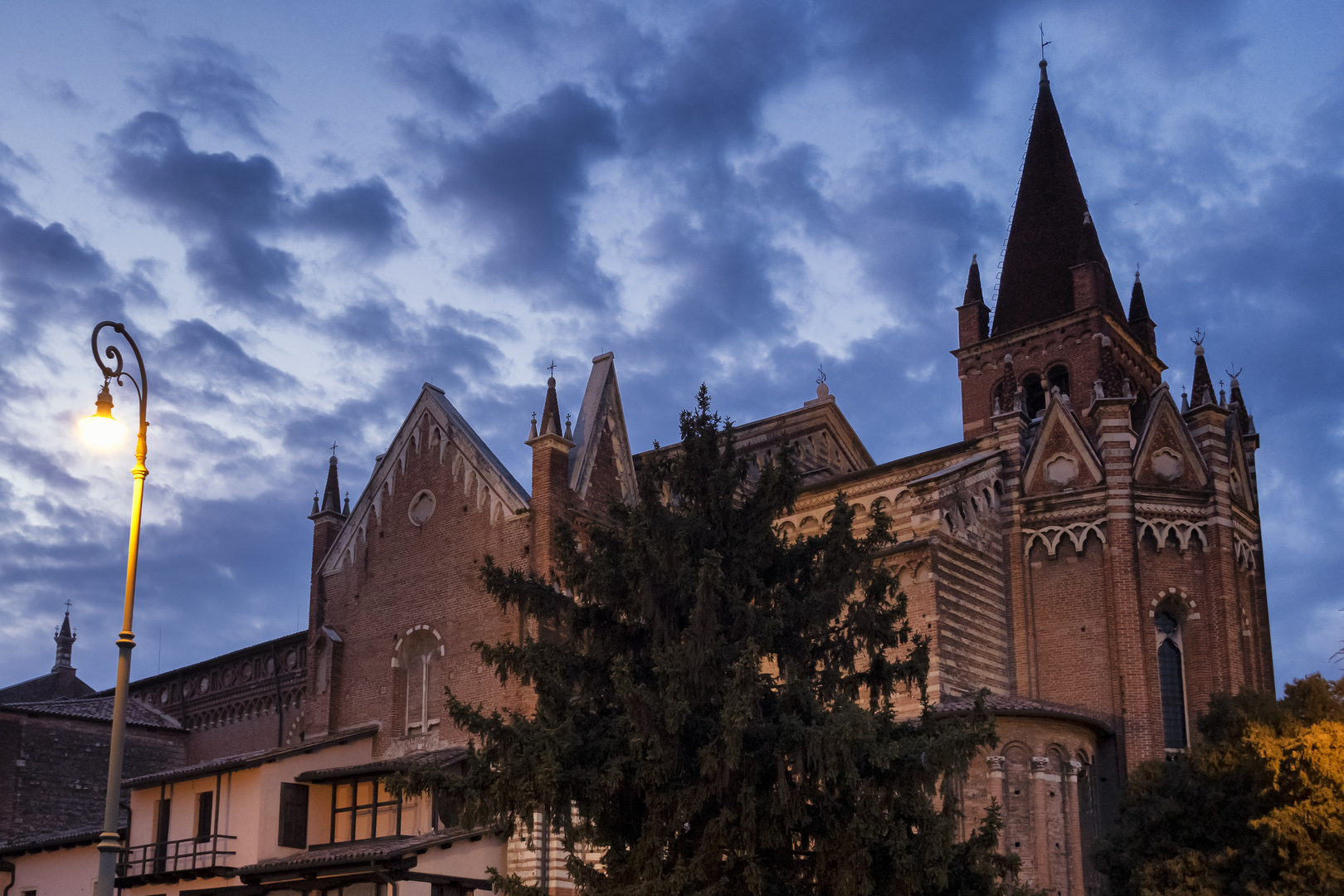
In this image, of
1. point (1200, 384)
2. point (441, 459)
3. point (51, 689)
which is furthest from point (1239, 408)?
point (51, 689)

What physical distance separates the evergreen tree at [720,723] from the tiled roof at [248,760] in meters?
13.8

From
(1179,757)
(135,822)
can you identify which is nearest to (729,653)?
(1179,757)

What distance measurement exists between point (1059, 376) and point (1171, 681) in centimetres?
1049

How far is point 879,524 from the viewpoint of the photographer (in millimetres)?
20062

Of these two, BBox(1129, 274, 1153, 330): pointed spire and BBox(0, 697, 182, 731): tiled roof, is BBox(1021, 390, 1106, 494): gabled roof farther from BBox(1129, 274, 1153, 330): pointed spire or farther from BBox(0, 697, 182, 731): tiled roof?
BBox(0, 697, 182, 731): tiled roof

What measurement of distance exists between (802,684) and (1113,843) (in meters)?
12.2

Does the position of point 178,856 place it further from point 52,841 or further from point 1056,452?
point 1056,452

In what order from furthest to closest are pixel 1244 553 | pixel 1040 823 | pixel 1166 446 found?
pixel 1244 553, pixel 1166 446, pixel 1040 823

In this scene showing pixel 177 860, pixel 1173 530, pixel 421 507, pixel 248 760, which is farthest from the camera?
pixel 421 507

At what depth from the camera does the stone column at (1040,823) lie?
29.6 m

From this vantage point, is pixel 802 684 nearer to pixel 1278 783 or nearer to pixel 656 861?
pixel 656 861

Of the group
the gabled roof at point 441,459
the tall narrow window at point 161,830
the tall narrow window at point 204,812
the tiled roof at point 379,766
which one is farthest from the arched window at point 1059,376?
the tall narrow window at point 161,830

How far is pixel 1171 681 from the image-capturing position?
3394 centimetres

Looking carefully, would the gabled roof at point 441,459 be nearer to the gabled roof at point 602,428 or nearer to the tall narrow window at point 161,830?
the gabled roof at point 602,428
